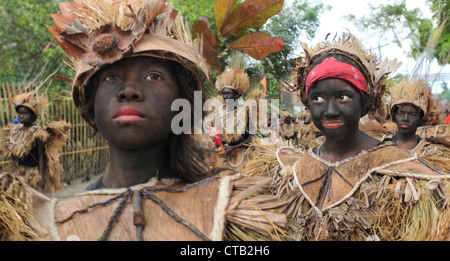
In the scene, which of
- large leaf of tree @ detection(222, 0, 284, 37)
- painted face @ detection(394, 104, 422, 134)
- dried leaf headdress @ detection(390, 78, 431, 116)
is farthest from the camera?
painted face @ detection(394, 104, 422, 134)

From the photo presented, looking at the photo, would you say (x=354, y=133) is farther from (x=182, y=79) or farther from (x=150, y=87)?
(x=150, y=87)

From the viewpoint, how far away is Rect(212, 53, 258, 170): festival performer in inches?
270

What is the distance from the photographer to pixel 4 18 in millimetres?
12164

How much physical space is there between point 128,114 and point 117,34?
38cm

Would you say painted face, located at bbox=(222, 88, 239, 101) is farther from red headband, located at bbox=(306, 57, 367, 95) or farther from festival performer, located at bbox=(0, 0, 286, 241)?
festival performer, located at bbox=(0, 0, 286, 241)

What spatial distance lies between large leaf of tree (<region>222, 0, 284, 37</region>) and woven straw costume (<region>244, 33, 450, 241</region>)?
1.85 meters

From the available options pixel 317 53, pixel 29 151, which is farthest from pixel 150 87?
pixel 29 151

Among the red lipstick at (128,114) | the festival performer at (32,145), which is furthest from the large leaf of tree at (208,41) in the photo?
the red lipstick at (128,114)

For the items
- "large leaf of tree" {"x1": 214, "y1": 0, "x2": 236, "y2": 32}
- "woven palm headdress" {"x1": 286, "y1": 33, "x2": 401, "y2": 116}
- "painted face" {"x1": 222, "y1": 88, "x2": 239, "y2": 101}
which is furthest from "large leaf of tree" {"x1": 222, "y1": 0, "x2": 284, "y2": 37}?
"painted face" {"x1": 222, "y1": 88, "x2": 239, "y2": 101}

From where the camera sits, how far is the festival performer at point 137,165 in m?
1.64

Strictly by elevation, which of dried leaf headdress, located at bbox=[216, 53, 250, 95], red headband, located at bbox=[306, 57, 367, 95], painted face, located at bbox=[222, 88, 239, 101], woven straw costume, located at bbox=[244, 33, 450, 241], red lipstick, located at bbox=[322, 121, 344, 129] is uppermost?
dried leaf headdress, located at bbox=[216, 53, 250, 95]

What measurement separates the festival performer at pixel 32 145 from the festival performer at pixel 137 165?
17.3 ft

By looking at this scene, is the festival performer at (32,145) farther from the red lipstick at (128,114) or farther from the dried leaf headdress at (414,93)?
the dried leaf headdress at (414,93)

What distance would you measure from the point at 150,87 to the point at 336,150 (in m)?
1.67
